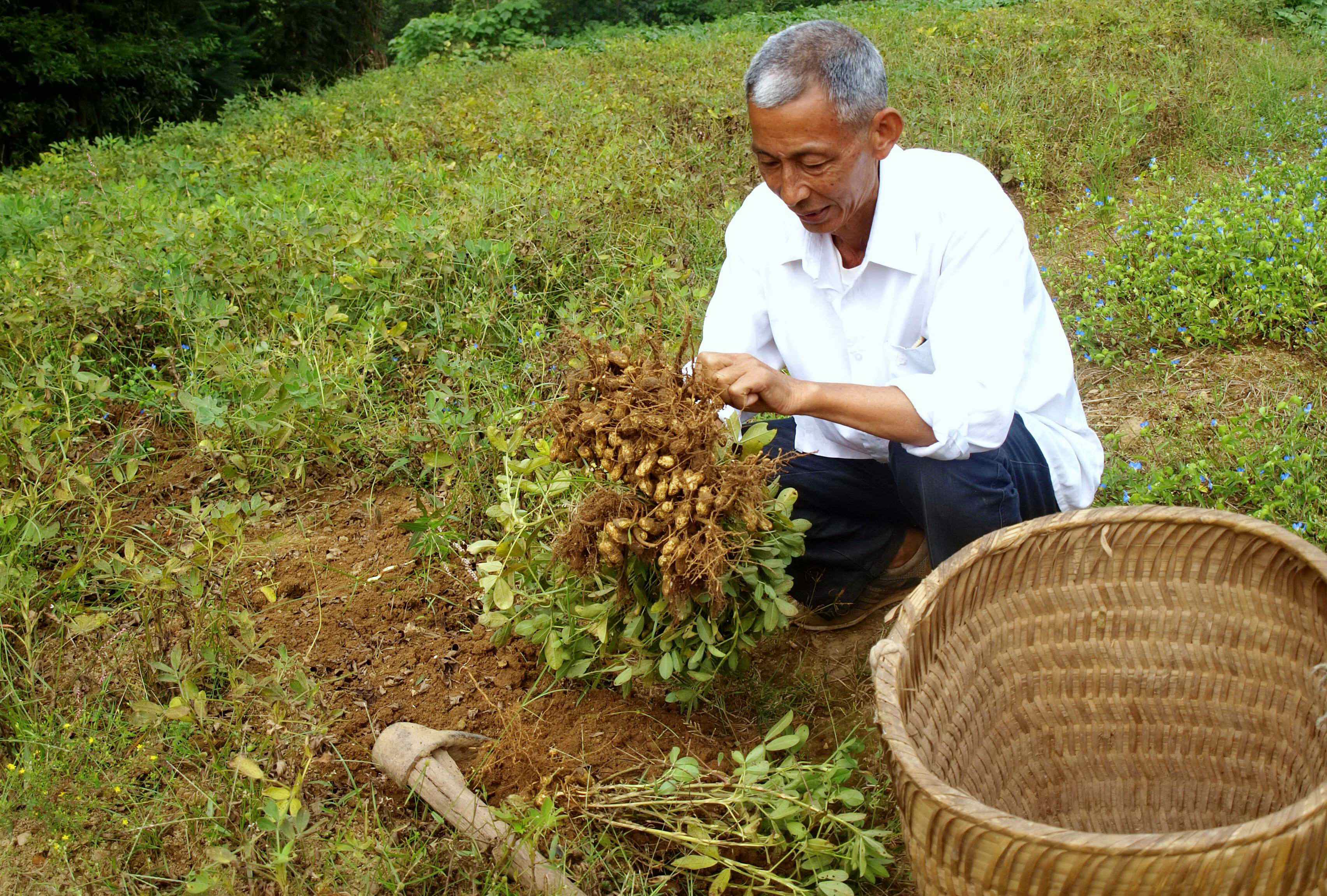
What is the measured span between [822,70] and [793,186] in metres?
0.23

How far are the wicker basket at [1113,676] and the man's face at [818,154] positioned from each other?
75 cm

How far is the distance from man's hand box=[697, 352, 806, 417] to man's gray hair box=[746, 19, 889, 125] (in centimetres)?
50

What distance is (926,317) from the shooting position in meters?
2.29

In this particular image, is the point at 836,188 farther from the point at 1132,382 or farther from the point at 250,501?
the point at 1132,382

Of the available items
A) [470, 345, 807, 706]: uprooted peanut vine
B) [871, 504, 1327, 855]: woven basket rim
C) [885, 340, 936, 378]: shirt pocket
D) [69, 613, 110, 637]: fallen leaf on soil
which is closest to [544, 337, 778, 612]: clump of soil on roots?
[470, 345, 807, 706]: uprooted peanut vine

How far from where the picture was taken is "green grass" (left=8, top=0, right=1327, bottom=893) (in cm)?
214

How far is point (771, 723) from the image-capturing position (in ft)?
7.83

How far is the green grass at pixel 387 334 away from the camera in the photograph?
214cm

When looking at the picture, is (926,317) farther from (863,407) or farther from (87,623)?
(87,623)

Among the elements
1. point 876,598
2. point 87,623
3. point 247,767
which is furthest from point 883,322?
point 87,623

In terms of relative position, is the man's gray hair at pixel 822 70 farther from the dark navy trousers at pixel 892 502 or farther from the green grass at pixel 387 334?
the green grass at pixel 387 334

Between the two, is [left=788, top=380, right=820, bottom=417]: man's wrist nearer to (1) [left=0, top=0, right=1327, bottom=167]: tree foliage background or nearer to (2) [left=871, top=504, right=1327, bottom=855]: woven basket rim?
(2) [left=871, top=504, right=1327, bottom=855]: woven basket rim

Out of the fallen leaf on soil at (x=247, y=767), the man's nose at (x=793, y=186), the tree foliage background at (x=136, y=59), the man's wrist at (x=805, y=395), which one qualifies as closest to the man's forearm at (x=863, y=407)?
the man's wrist at (x=805, y=395)

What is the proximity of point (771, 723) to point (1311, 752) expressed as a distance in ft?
3.50
